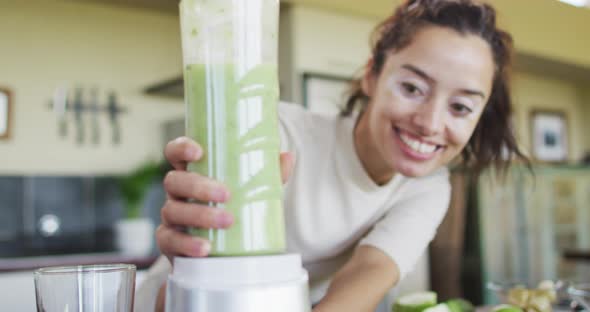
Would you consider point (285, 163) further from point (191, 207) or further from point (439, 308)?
point (439, 308)

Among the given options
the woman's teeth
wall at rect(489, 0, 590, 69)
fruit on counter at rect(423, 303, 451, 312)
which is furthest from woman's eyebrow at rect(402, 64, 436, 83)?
wall at rect(489, 0, 590, 69)

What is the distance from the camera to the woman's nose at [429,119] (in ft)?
3.10

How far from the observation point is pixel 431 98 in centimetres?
95

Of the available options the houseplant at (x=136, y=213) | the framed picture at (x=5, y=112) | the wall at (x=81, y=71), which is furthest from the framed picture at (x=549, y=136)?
the framed picture at (x=5, y=112)

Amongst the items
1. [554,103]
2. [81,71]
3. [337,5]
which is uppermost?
[337,5]

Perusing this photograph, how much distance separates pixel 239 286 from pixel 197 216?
0.08 metres

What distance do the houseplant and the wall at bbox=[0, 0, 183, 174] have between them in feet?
0.58

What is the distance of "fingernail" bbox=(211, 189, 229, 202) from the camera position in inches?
18.5

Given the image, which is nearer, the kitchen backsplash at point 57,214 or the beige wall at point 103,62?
the kitchen backsplash at point 57,214

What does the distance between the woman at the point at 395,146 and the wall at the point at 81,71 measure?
2401 mm

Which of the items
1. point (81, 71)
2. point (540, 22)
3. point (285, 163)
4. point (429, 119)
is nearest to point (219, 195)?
point (285, 163)

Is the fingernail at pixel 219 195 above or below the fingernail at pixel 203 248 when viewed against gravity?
above

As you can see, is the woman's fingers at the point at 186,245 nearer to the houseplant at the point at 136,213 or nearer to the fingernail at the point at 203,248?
the fingernail at the point at 203,248

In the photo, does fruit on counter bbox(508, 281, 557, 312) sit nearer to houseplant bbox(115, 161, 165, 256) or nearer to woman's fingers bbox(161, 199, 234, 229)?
woman's fingers bbox(161, 199, 234, 229)
